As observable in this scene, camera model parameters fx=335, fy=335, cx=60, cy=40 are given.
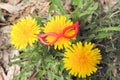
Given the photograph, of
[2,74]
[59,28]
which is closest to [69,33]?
[59,28]

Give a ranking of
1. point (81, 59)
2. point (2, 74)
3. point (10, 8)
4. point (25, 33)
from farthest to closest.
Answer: point (10, 8) → point (2, 74) → point (25, 33) → point (81, 59)

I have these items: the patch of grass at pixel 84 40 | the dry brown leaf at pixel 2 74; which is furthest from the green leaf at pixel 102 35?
the dry brown leaf at pixel 2 74

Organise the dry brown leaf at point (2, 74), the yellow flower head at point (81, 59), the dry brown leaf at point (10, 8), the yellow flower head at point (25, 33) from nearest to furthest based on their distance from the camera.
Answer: the yellow flower head at point (81, 59) → the yellow flower head at point (25, 33) → the dry brown leaf at point (2, 74) → the dry brown leaf at point (10, 8)

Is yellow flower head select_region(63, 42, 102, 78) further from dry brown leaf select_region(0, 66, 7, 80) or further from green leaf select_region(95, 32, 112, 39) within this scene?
dry brown leaf select_region(0, 66, 7, 80)

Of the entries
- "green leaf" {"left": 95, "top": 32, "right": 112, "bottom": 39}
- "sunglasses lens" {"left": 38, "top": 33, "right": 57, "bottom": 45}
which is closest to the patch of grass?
"green leaf" {"left": 95, "top": 32, "right": 112, "bottom": 39}

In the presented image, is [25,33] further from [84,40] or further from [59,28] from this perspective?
[84,40]

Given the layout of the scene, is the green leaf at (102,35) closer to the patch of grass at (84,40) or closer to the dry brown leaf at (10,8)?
the patch of grass at (84,40)
